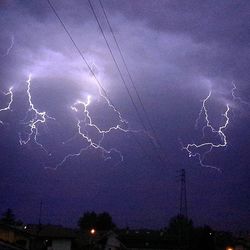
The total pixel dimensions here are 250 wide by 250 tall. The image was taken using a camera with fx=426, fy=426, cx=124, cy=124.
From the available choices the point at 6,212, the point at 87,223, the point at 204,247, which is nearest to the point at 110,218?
the point at 87,223

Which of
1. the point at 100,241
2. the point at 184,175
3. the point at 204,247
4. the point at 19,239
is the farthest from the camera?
the point at 100,241

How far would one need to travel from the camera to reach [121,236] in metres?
69.6

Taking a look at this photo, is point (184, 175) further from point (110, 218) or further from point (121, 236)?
point (110, 218)

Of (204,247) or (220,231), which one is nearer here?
(204,247)

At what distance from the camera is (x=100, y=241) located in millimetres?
62219

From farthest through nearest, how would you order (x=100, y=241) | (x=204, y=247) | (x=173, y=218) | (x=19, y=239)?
(x=173, y=218) → (x=100, y=241) → (x=204, y=247) → (x=19, y=239)

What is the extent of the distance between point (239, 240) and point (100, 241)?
20948 millimetres

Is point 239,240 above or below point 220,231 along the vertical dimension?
below

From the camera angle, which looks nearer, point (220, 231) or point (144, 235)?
point (144, 235)

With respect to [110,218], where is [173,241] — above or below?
below

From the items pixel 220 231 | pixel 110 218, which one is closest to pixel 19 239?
pixel 110 218

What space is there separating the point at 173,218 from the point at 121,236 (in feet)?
216

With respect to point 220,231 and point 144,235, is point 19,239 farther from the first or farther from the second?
point 220,231

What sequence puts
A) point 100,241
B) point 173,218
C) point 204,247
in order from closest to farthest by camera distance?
point 204,247
point 100,241
point 173,218
